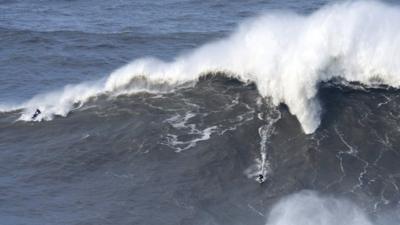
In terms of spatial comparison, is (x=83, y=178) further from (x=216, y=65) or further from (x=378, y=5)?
(x=378, y=5)

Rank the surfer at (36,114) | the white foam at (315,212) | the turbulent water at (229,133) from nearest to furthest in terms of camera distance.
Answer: the white foam at (315,212)
the turbulent water at (229,133)
the surfer at (36,114)

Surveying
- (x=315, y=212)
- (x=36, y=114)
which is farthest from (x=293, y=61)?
(x=36, y=114)

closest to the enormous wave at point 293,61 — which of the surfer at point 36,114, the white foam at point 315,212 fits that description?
the surfer at point 36,114

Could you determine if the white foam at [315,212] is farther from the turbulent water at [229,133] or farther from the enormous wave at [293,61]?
the enormous wave at [293,61]

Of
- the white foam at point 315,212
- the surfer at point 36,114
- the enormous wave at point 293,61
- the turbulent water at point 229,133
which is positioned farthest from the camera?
the surfer at point 36,114

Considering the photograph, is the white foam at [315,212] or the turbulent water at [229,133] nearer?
the white foam at [315,212]

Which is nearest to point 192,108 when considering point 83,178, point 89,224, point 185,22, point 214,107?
point 214,107
